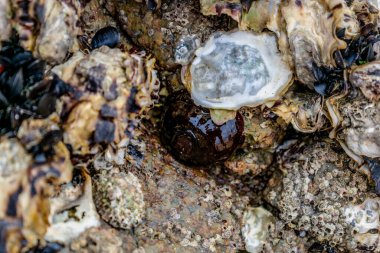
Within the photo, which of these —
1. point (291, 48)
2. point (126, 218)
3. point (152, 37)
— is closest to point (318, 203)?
point (291, 48)

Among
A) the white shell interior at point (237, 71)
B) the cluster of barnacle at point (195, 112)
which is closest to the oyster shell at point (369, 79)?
the cluster of barnacle at point (195, 112)

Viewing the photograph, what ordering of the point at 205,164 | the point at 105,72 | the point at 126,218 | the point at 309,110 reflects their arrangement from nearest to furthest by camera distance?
the point at 105,72
the point at 126,218
the point at 309,110
the point at 205,164

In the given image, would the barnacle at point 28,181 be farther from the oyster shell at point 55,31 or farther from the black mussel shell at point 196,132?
the black mussel shell at point 196,132

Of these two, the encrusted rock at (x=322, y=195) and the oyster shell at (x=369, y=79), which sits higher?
the oyster shell at (x=369, y=79)

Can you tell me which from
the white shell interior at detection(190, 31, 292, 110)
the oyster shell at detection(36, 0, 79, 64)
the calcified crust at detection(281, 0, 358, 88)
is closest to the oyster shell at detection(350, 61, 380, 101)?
the calcified crust at detection(281, 0, 358, 88)

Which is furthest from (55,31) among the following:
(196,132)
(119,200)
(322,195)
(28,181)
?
(322,195)

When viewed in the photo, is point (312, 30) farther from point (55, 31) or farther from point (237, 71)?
point (55, 31)

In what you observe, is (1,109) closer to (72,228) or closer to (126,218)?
(72,228)
